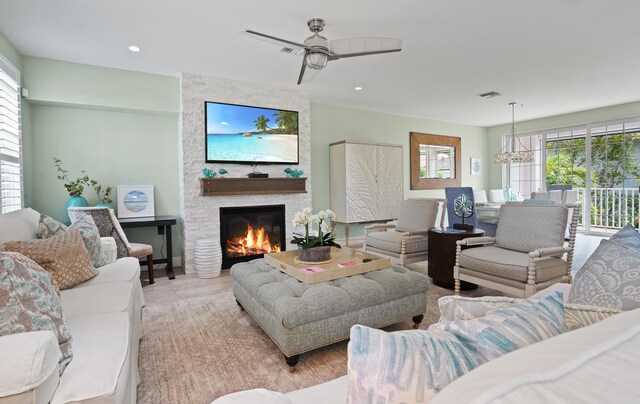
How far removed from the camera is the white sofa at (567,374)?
38 cm

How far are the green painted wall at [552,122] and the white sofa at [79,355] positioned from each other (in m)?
8.49

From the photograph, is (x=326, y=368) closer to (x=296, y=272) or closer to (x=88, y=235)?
(x=296, y=272)

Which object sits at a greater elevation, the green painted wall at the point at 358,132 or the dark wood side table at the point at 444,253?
the green painted wall at the point at 358,132

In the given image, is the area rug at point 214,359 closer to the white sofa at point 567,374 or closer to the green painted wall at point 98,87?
the white sofa at point 567,374

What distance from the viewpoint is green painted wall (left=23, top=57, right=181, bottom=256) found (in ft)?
12.4

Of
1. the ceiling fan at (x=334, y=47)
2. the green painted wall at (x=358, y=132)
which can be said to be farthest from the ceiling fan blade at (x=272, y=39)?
the green painted wall at (x=358, y=132)

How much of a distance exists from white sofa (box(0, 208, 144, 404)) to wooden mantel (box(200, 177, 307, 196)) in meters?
2.35

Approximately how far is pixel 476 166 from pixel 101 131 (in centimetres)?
799

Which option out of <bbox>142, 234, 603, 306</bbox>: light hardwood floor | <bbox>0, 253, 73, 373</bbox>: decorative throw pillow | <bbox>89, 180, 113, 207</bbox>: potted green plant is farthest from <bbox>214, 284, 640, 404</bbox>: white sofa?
<bbox>89, 180, 113, 207</bbox>: potted green plant

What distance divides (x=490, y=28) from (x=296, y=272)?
294 centimetres

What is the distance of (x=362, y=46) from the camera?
2670 millimetres

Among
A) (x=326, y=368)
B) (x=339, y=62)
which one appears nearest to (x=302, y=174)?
(x=339, y=62)

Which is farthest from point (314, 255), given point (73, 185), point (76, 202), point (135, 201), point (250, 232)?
point (73, 185)

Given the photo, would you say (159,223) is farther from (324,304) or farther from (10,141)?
(324,304)
